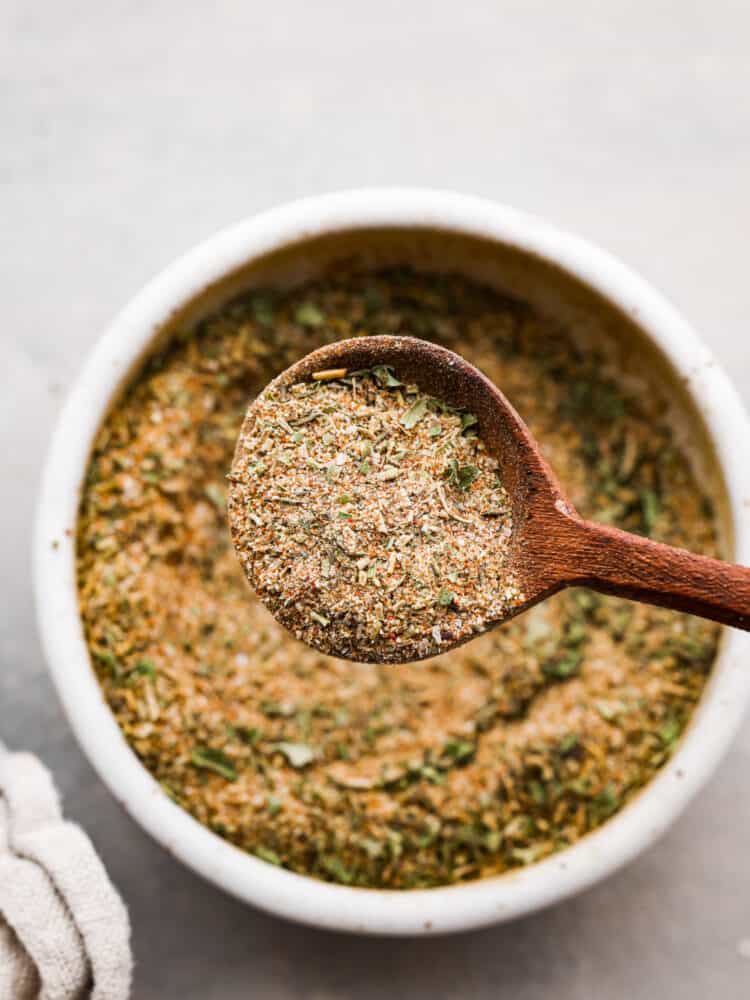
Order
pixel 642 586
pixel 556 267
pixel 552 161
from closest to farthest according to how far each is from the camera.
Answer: pixel 642 586 → pixel 556 267 → pixel 552 161

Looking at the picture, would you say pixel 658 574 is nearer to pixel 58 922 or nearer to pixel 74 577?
pixel 74 577

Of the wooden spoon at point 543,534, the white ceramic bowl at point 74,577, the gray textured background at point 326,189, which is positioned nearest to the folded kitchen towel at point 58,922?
the white ceramic bowl at point 74,577

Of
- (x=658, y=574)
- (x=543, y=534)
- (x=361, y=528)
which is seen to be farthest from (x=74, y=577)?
(x=658, y=574)

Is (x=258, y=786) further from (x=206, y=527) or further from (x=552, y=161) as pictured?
(x=552, y=161)

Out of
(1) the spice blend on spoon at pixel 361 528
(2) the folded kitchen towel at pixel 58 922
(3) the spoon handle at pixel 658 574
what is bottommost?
(2) the folded kitchen towel at pixel 58 922

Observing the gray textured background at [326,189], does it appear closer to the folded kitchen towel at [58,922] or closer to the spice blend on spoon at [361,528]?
the folded kitchen towel at [58,922]

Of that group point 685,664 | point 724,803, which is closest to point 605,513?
point 685,664
